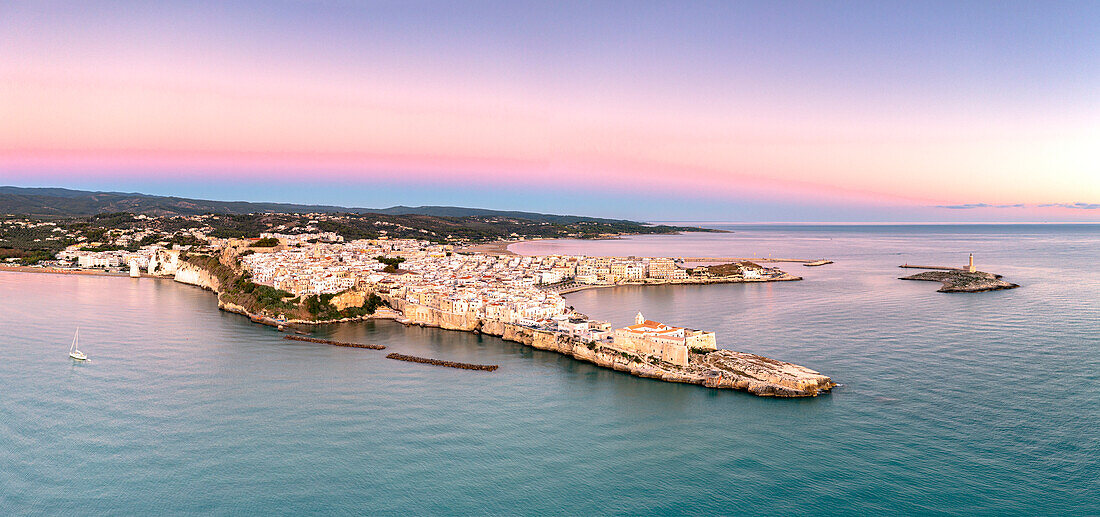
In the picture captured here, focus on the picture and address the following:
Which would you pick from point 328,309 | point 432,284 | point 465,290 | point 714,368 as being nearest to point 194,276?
point 328,309

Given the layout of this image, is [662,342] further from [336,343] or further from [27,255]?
[27,255]

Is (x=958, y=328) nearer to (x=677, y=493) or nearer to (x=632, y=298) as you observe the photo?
(x=632, y=298)

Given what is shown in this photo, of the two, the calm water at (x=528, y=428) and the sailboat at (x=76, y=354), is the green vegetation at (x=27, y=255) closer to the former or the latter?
the calm water at (x=528, y=428)

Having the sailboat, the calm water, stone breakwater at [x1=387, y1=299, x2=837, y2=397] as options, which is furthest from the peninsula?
the sailboat

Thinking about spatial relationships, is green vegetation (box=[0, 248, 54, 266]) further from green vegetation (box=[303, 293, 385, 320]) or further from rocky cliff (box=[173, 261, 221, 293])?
green vegetation (box=[303, 293, 385, 320])

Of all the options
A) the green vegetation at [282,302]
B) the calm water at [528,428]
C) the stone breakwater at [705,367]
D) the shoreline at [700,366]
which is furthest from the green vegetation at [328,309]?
the stone breakwater at [705,367]

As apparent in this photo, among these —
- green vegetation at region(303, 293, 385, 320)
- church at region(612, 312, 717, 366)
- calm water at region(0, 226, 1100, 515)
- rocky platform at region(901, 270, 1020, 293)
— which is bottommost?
calm water at region(0, 226, 1100, 515)

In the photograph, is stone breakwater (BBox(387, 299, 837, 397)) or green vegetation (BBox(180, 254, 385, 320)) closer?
stone breakwater (BBox(387, 299, 837, 397))
